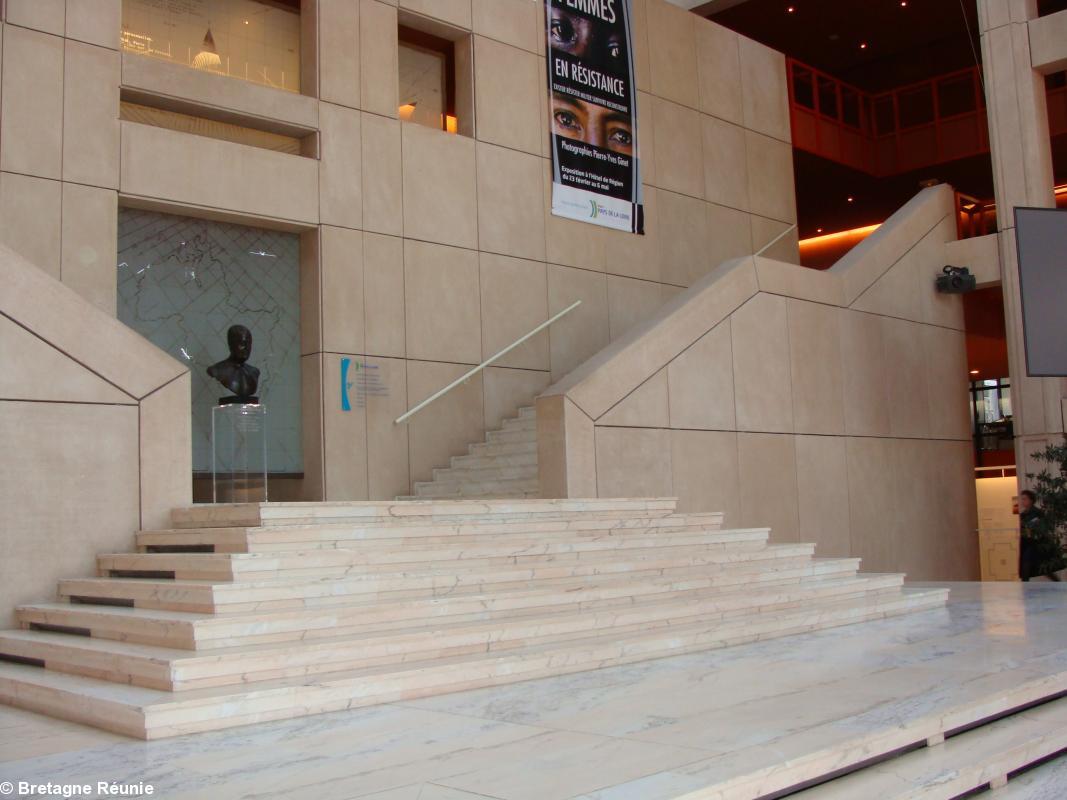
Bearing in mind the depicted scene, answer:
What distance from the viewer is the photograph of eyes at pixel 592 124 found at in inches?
589

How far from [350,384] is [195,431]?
179 centimetres

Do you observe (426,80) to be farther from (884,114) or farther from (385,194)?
(884,114)

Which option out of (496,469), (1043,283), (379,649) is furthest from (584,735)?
(1043,283)

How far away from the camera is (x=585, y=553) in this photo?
840 cm

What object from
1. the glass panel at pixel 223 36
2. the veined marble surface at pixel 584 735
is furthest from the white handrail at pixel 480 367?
the veined marble surface at pixel 584 735

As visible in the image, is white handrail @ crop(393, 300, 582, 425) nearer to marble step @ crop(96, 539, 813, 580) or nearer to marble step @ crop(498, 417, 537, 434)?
marble step @ crop(498, 417, 537, 434)

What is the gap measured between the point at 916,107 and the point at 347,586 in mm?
21486

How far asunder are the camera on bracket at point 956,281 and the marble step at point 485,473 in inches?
336

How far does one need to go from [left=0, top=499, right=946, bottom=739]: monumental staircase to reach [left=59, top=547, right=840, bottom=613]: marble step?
0.5 inches

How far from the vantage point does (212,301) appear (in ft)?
37.7

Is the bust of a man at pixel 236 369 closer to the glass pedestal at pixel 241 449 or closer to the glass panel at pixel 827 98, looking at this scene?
the glass pedestal at pixel 241 449

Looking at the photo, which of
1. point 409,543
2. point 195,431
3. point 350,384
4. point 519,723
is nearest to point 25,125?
point 195,431

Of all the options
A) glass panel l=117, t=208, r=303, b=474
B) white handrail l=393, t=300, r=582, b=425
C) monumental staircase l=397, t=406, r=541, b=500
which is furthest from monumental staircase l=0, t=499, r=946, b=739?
white handrail l=393, t=300, r=582, b=425

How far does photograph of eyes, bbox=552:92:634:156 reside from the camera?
49.1ft
